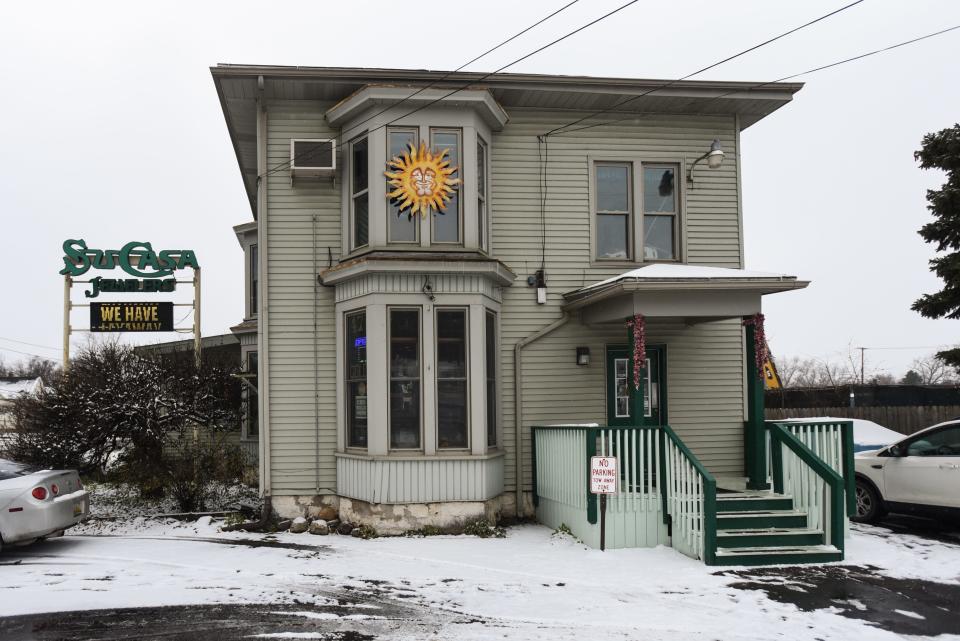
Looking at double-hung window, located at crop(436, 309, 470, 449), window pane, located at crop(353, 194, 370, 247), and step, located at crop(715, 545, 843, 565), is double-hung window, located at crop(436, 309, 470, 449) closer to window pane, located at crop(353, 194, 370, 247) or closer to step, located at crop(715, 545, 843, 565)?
window pane, located at crop(353, 194, 370, 247)

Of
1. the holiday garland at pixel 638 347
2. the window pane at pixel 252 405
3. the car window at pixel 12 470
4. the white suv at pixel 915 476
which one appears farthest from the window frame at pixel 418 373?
the white suv at pixel 915 476

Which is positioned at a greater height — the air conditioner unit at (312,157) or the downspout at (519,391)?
the air conditioner unit at (312,157)

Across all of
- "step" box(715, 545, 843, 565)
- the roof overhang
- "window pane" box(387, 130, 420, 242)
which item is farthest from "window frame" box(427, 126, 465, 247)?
"step" box(715, 545, 843, 565)

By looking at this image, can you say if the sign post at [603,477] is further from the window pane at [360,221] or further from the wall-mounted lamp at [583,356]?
the window pane at [360,221]

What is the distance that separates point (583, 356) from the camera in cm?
1072

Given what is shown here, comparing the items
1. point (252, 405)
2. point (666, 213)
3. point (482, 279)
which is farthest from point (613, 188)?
point (252, 405)

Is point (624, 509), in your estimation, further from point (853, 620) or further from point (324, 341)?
point (324, 341)

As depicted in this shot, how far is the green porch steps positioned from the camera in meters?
8.02

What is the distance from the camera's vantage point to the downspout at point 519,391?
1052cm

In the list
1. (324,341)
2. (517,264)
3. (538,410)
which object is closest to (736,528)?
(538,410)

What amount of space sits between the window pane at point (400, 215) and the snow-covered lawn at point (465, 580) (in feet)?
13.6

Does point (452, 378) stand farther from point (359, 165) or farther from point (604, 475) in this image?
point (359, 165)

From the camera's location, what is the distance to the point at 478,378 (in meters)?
9.83

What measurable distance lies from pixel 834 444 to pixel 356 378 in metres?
6.42
